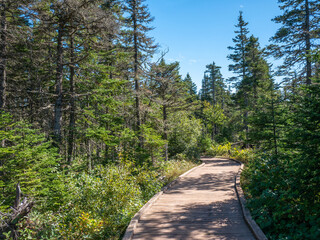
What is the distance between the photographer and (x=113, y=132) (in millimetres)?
12164

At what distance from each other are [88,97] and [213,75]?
35.0 meters

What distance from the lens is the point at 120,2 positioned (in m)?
13.5

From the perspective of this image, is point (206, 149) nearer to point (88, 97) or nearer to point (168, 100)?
point (168, 100)

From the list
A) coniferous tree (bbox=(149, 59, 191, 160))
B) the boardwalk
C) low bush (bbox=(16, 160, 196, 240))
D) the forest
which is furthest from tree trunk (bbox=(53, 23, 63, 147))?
coniferous tree (bbox=(149, 59, 191, 160))

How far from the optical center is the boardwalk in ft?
13.9

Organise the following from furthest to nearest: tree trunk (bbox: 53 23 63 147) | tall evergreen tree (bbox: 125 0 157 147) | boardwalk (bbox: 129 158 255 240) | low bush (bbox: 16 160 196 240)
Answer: tall evergreen tree (bbox: 125 0 157 147) → tree trunk (bbox: 53 23 63 147) → low bush (bbox: 16 160 196 240) → boardwalk (bbox: 129 158 255 240)

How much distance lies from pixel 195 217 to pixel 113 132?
8246 millimetres

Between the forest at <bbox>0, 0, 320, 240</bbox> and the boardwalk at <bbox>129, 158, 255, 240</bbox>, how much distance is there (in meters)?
0.57

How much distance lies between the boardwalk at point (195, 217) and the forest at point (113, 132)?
0.57 meters

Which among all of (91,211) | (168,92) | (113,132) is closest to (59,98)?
(113,132)

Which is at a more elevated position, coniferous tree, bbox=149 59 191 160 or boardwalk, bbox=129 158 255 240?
coniferous tree, bbox=149 59 191 160

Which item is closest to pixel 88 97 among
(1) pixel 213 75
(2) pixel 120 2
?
(2) pixel 120 2

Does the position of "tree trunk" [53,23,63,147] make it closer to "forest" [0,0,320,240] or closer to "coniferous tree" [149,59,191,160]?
"forest" [0,0,320,240]

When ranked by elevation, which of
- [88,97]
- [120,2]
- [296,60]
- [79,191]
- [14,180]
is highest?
[120,2]
